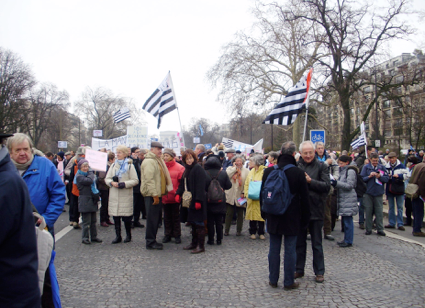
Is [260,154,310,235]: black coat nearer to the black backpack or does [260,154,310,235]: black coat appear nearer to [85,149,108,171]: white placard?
the black backpack

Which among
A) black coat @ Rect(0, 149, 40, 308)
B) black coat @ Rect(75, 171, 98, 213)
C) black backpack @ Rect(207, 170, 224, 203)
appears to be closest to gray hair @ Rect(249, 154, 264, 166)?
black backpack @ Rect(207, 170, 224, 203)

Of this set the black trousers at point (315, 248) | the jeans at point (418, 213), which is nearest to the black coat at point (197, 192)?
the black trousers at point (315, 248)

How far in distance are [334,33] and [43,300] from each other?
25469 millimetres

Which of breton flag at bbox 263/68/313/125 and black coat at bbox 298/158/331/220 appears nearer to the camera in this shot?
black coat at bbox 298/158/331/220

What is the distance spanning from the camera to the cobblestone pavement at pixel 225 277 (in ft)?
13.7

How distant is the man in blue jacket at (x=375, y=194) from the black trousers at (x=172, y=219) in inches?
170

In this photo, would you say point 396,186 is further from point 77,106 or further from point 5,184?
point 77,106

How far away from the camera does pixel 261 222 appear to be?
777cm

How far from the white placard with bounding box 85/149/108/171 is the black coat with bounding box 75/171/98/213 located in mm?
371

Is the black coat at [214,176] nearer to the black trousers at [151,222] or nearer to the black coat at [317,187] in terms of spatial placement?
the black trousers at [151,222]

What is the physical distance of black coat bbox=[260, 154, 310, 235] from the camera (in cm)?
445

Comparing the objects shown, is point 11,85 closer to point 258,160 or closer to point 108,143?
point 108,143

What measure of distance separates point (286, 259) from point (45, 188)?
3017 millimetres

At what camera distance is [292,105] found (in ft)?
30.8
